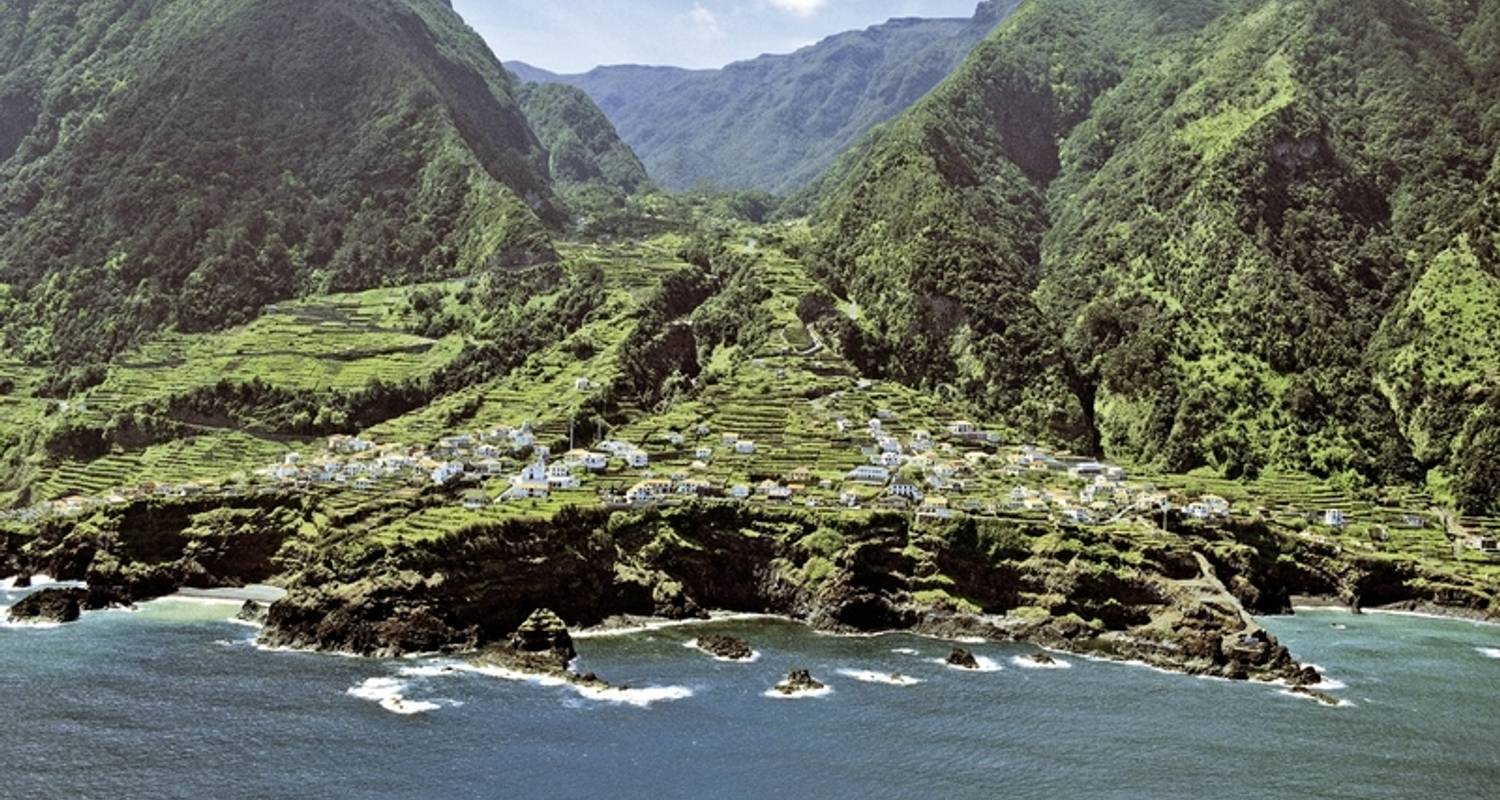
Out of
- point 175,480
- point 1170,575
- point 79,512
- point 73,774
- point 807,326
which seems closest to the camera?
point 73,774

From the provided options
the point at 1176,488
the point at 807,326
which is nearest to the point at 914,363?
the point at 807,326

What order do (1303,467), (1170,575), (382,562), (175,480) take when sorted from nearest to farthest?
(382,562), (1170,575), (175,480), (1303,467)

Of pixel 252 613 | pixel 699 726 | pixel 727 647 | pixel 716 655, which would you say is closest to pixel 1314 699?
pixel 727 647

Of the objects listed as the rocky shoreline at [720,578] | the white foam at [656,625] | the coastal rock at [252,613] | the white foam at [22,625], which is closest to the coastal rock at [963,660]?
the rocky shoreline at [720,578]

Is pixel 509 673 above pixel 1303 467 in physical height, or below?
below

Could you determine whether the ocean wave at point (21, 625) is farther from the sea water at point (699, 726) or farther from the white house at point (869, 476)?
the white house at point (869, 476)

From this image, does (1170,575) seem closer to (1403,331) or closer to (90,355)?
(1403,331)

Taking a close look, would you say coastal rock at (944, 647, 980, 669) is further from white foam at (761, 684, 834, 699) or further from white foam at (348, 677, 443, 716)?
white foam at (348, 677, 443, 716)
